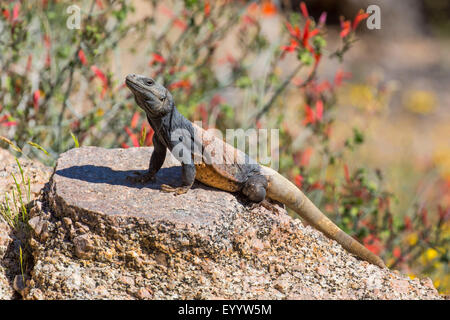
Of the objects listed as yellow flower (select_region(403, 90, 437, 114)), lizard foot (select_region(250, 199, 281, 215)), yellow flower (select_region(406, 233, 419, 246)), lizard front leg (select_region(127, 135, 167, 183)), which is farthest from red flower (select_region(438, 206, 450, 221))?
yellow flower (select_region(403, 90, 437, 114))

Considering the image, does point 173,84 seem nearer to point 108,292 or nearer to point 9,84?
point 9,84

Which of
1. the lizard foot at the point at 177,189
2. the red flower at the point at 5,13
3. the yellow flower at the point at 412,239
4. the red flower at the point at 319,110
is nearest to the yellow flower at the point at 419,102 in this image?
the yellow flower at the point at 412,239

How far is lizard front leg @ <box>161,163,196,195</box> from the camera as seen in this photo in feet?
14.1

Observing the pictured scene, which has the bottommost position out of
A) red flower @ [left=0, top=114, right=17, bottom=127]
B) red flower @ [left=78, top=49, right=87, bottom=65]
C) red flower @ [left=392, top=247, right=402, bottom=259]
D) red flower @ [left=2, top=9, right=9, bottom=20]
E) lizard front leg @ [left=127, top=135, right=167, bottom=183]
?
red flower @ [left=392, top=247, right=402, bottom=259]

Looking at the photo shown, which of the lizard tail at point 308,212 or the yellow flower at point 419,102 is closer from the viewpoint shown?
the lizard tail at point 308,212

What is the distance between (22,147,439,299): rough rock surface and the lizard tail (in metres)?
0.23

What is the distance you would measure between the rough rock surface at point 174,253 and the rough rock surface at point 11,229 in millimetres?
251

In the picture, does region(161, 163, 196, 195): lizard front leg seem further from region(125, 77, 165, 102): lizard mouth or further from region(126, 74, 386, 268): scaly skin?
region(125, 77, 165, 102): lizard mouth

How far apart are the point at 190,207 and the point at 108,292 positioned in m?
0.85

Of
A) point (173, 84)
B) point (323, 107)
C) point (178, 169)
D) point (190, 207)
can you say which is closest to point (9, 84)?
point (173, 84)

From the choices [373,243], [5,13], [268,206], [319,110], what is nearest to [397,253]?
[373,243]

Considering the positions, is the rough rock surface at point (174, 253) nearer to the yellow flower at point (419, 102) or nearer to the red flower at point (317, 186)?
the red flower at point (317, 186)

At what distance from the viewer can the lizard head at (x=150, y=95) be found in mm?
4227

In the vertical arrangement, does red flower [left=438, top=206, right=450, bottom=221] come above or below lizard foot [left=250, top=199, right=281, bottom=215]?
below
